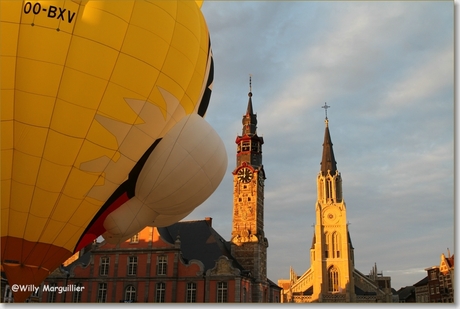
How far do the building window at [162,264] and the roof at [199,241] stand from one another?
1.42 m

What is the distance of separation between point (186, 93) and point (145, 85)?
169cm

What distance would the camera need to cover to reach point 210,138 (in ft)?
45.1

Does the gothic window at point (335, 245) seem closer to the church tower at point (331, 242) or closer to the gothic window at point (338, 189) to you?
the church tower at point (331, 242)

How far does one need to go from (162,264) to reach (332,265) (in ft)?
131

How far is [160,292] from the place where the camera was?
114ft

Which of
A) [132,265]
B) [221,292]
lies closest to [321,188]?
[221,292]

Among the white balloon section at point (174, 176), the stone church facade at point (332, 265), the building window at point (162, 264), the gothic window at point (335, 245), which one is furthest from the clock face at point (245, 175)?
the gothic window at point (335, 245)

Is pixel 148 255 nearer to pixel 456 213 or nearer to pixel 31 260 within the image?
pixel 31 260

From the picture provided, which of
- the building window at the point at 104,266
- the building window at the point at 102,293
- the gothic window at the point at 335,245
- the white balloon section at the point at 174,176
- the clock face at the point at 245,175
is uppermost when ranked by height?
the clock face at the point at 245,175

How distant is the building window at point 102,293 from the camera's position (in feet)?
114

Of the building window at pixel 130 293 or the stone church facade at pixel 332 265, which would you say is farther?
the stone church facade at pixel 332 265

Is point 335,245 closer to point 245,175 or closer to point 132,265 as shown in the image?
point 245,175

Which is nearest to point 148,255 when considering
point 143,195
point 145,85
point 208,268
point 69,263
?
point 208,268

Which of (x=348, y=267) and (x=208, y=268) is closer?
(x=208, y=268)
